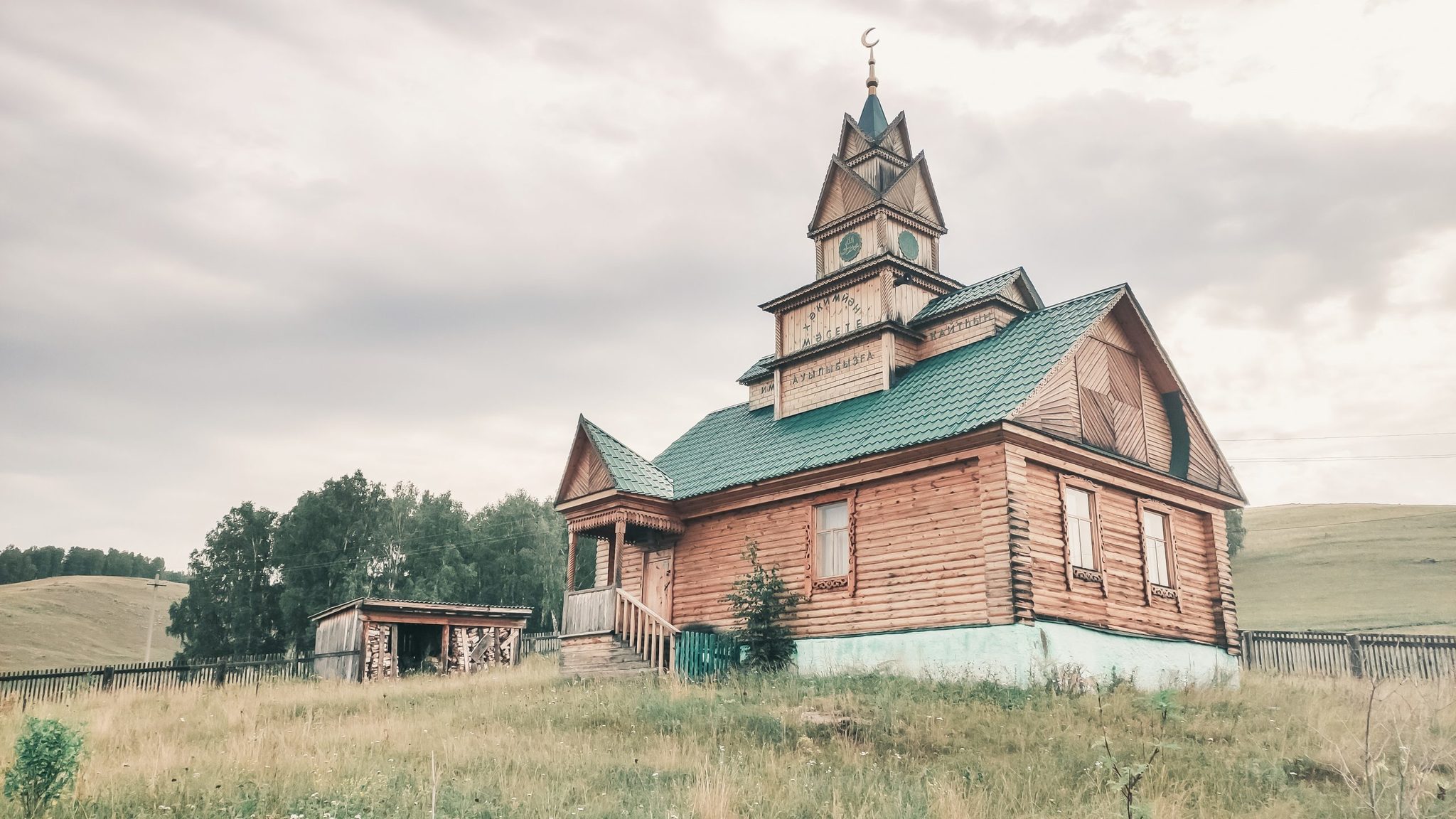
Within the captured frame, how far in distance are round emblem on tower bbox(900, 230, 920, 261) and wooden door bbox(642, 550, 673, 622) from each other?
30.2 ft

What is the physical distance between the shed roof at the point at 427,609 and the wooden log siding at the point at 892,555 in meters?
12.0

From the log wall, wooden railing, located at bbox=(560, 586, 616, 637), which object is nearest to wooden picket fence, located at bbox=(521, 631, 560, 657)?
wooden railing, located at bbox=(560, 586, 616, 637)

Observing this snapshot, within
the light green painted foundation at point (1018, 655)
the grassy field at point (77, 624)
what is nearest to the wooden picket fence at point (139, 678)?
the light green painted foundation at point (1018, 655)

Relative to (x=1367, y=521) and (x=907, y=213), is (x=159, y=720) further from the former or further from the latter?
(x=1367, y=521)

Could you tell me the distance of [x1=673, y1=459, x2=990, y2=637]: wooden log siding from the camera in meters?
17.2

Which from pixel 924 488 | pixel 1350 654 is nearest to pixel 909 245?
pixel 924 488

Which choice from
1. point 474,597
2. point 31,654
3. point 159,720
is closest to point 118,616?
point 31,654

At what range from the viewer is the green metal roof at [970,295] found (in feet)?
70.7

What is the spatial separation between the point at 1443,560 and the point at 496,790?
65830 millimetres

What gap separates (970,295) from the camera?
862 inches

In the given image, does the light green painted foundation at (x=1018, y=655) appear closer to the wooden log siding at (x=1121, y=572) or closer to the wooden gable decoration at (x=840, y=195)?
the wooden log siding at (x=1121, y=572)

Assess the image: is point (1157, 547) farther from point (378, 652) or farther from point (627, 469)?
point (378, 652)

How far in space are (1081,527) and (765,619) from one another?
6124mm

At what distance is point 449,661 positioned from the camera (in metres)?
31.0
